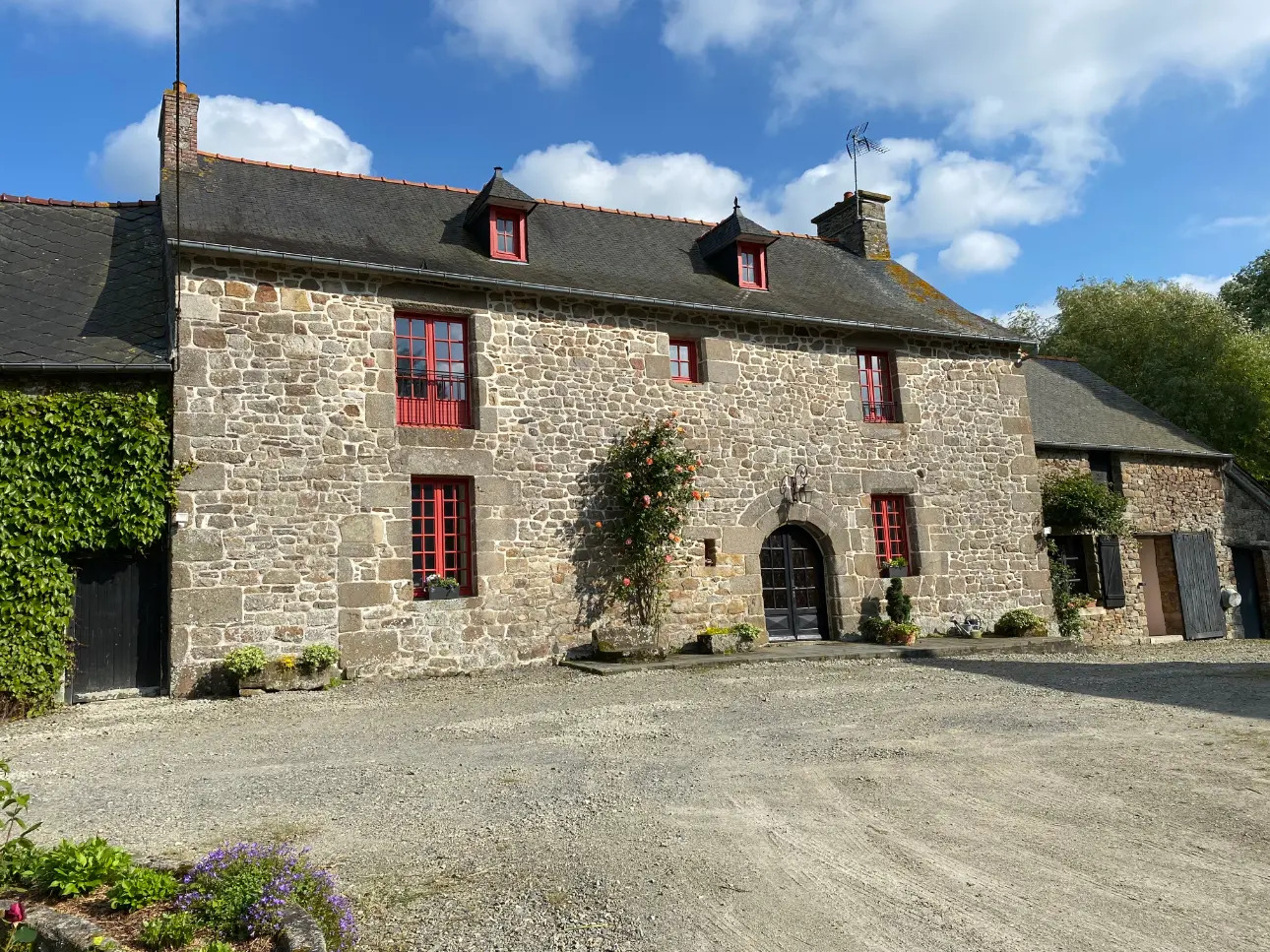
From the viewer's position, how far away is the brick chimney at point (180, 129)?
430 inches

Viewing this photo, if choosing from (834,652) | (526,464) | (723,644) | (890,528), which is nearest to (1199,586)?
(890,528)

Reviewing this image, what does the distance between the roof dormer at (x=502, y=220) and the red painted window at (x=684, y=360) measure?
2.39 metres

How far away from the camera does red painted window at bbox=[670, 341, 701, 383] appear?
40.2 ft

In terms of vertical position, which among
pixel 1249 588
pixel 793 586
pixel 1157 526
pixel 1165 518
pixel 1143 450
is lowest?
pixel 1249 588

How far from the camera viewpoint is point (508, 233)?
11844 millimetres

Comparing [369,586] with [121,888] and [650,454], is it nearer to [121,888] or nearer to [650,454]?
[650,454]

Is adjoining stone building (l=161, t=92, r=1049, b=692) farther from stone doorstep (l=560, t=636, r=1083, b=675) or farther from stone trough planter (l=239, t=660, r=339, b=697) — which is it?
stone doorstep (l=560, t=636, r=1083, b=675)

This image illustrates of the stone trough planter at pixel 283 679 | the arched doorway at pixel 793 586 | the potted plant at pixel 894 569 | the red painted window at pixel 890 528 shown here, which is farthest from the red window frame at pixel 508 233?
the potted plant at pixel 894 569

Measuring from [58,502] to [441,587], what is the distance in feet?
12.8

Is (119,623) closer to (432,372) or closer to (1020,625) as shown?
(432,372)

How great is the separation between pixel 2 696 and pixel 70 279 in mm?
4788

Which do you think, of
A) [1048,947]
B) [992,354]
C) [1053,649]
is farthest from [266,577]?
[992,354]

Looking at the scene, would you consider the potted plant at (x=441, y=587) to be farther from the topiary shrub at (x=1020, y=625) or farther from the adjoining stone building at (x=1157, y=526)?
the adjoining stone building at (x=1157, y=526)

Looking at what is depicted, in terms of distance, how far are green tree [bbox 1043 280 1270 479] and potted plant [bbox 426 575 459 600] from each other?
18.2 meters
